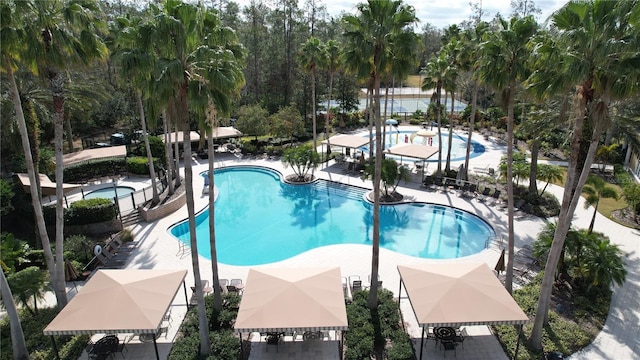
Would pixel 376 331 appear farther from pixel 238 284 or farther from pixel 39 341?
pixel 39 341

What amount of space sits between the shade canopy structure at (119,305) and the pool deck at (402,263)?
72.9 inches

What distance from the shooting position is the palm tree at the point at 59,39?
12398mm

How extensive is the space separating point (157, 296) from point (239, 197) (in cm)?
1700

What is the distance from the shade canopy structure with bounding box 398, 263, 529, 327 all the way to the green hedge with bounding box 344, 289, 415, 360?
149cm

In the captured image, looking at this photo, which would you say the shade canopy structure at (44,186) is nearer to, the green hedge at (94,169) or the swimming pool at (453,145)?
the green hedge at (94,169)

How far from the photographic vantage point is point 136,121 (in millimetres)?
39188

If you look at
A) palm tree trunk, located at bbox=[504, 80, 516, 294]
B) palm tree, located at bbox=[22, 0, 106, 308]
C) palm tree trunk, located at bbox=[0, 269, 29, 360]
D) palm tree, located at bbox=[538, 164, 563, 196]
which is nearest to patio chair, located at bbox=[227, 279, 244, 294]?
palm tree trunk, located at bbox=[0, 269, 29, 360]

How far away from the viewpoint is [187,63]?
11203 mm

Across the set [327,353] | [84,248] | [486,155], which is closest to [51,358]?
[84,248]

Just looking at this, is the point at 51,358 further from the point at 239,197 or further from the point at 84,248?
the point at 239,197

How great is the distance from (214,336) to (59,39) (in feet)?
36.5

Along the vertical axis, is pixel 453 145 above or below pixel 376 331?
above

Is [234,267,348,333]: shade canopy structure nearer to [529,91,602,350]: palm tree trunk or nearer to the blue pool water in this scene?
[529,91,602,350]: palm tree trunk

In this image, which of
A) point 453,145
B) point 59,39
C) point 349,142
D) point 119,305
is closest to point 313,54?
point 349,142
